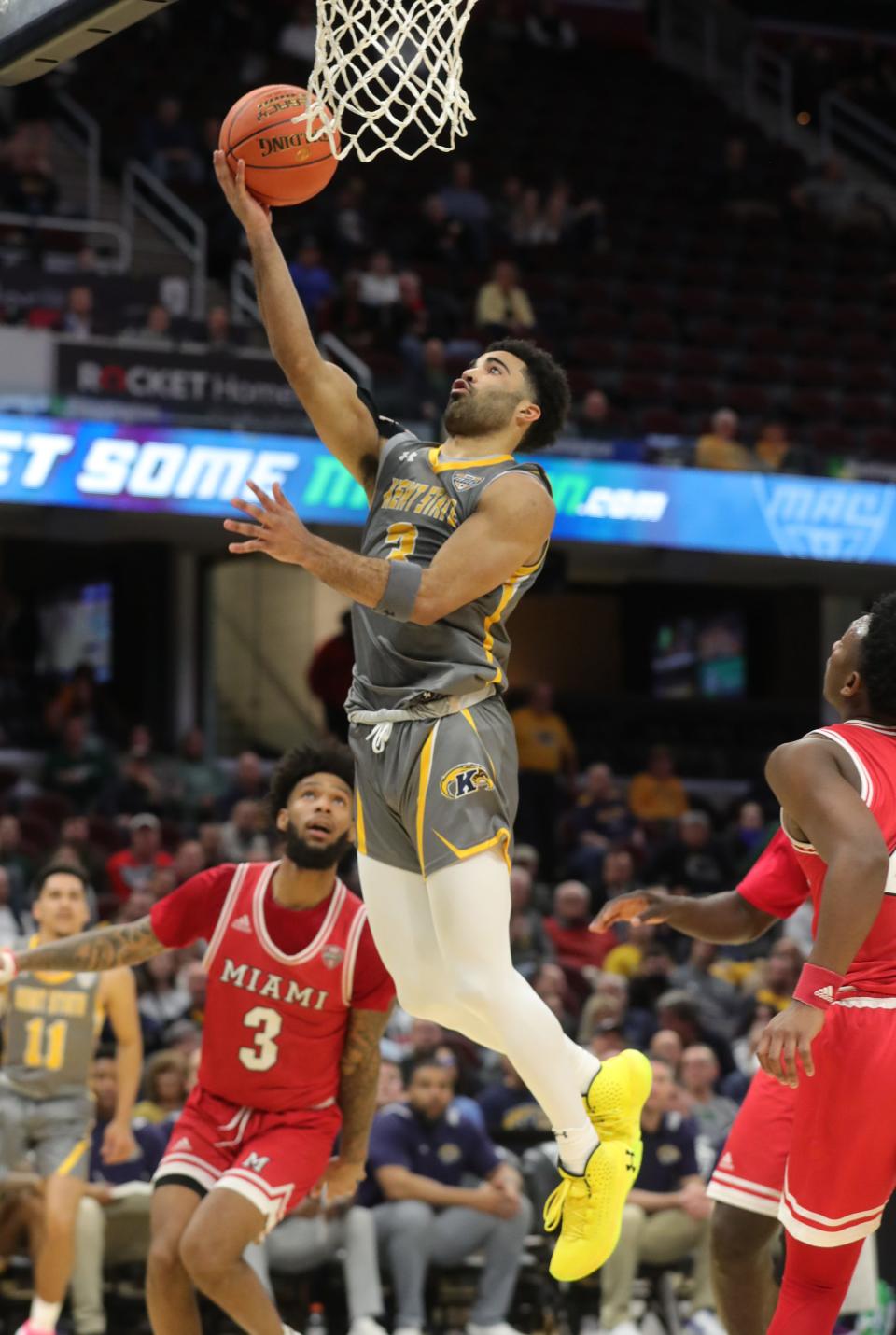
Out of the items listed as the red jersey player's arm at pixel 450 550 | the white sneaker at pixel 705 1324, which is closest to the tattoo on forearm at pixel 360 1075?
the red jersey player's arm at pixel 450 550

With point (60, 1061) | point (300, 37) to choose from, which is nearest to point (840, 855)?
point (60, 1061)

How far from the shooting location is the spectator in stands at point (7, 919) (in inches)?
416

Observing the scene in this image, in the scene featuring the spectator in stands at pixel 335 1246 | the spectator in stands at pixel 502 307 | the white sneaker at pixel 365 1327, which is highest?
the spectator in stands at pixel 502 307

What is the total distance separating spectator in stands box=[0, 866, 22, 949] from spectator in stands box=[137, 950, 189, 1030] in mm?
736

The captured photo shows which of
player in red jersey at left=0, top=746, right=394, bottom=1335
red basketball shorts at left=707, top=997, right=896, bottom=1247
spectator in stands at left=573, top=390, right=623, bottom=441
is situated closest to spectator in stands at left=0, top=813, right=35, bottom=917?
spectator in stands at left=573, top=390, right=623, bottom=441

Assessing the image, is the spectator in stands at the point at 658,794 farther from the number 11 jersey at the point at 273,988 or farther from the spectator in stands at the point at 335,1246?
the number 11 jersey at the point at 273,988

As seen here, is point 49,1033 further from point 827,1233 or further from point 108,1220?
point 827,1233

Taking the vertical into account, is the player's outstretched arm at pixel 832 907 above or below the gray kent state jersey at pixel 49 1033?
above

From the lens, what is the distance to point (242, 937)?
6.02 m

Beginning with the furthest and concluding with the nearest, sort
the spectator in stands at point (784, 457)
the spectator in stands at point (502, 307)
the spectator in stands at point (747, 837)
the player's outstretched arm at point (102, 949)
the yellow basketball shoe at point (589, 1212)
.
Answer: the spectator in stands at point (502, 307) → the spectator in stands at point (784, 457) → the spectator in stands at point (747, 837) → the player's outstretched arm at point (102, 949) → the yellow basketball shoe at point (589, 1212)

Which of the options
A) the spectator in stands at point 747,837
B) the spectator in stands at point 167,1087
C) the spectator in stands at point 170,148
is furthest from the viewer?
the spectator in stands at point 170,148

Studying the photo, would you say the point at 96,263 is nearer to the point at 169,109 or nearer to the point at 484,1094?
the point at 169,109

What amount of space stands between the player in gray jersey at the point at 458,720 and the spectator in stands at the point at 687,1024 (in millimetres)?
5707

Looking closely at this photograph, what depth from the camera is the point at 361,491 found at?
14.4m
